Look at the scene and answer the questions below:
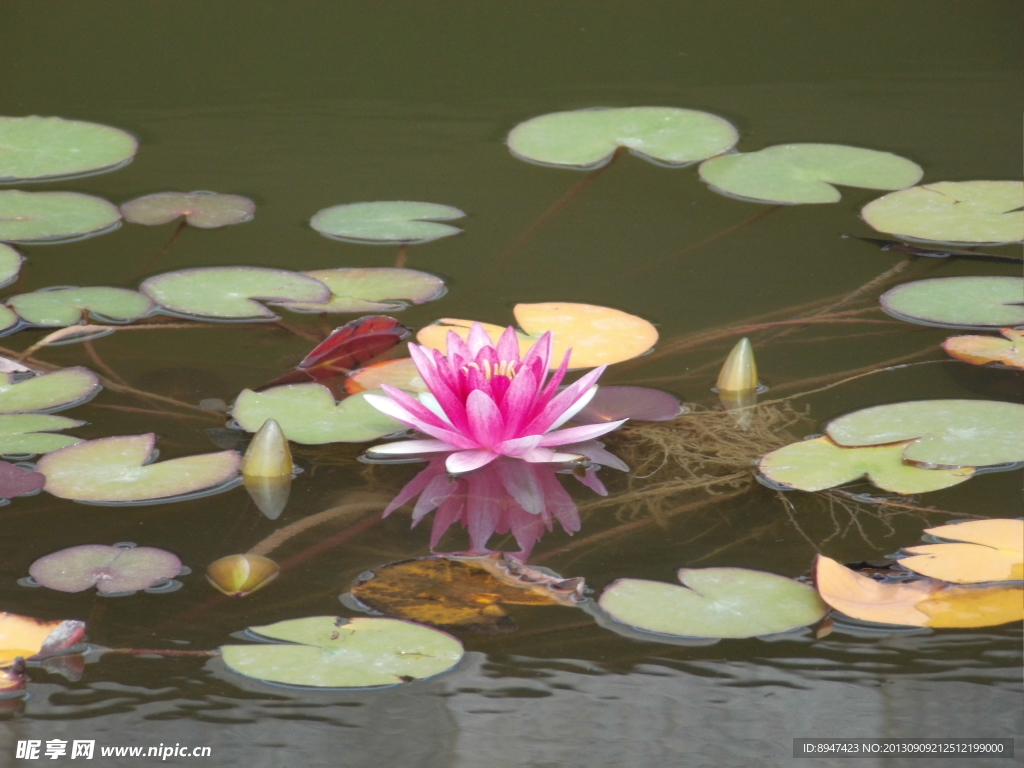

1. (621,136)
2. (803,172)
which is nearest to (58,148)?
(621,136)

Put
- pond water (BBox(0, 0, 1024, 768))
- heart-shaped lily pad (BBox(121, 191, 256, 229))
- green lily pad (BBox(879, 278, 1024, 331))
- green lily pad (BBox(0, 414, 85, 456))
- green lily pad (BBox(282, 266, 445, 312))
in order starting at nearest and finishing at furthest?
pond water (BBox(0, 0, 1024, 768)), green lily pad (BBox(0, 414, 85, 456)), green lily pad (BBox(879, 278, 1024, 331)), green lily pad (BBox(282, 266, 445, 312)), heart-shaped lily pad (BBox(121, 191, 256, 229))

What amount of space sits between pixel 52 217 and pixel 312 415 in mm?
1140

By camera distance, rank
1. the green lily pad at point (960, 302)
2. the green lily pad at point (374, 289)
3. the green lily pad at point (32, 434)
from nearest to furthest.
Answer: the green lily pad at point (32, 434) → the green lily pad at point (960, 302) → the green lily pad at point (374, 289)

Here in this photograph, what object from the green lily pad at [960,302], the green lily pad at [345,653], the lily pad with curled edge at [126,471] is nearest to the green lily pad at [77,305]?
the lily pad with curled edge at [126,471]

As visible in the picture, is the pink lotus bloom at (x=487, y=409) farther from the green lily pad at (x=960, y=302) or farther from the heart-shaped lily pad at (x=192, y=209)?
the heart-shaped lily pad at (x=192, y=209)

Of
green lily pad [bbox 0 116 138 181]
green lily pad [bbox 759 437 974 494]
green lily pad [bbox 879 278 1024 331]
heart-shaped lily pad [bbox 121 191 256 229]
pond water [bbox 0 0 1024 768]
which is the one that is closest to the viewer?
pond water [bbox 0 0 1024 768]

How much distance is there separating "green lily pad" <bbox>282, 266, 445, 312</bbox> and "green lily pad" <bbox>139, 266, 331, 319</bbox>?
0.03 meters

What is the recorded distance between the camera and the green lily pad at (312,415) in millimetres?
1704

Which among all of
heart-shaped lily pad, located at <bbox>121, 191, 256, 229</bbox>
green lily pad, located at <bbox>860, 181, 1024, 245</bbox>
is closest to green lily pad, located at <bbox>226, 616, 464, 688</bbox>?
heart-shaped lily pad, located at <bbox>121, 191, 256, 229</bbox>

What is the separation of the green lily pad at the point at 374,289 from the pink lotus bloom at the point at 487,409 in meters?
0.49

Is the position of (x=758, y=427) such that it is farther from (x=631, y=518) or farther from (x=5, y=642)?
(x=5, y=642)

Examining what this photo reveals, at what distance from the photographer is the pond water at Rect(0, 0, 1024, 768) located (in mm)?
1202

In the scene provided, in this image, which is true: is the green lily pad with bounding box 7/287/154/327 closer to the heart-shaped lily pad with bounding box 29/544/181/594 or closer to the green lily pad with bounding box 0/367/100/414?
the green lily pad with bounding box 0/367/100/414

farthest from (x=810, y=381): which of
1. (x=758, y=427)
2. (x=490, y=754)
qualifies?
(x=490, y=754)
